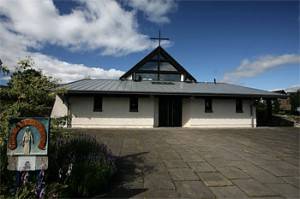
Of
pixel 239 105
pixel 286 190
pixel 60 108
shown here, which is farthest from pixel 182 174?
pixel 239 105

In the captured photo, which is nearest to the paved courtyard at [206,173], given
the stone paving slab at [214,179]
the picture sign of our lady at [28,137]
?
the stone paving slab at [214,179]

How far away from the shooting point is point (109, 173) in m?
4.41

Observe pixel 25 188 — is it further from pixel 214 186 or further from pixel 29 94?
pixel 214 186

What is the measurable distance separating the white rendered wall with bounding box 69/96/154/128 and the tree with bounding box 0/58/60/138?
10.0 meters

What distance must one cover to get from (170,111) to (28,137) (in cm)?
1286

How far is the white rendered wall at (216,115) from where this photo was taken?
51.0 ft

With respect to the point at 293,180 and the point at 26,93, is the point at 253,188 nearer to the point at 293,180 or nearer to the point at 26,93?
the point at 293,180

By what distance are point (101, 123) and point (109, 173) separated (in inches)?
410

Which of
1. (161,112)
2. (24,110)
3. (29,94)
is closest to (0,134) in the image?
(24,110)

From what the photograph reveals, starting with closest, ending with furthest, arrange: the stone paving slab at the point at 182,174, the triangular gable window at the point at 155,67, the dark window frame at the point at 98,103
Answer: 1. the stone paving slab at the point at 182,174
2. the dark window frame at the point at 98,103
3. the triangular gable window at the point at 155,67

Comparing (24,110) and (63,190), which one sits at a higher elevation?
(24,110)

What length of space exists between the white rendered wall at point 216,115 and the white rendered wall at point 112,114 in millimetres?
2736

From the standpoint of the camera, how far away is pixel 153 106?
15.0 meters

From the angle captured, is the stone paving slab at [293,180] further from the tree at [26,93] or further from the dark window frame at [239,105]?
the dark window frame at [239,105]
